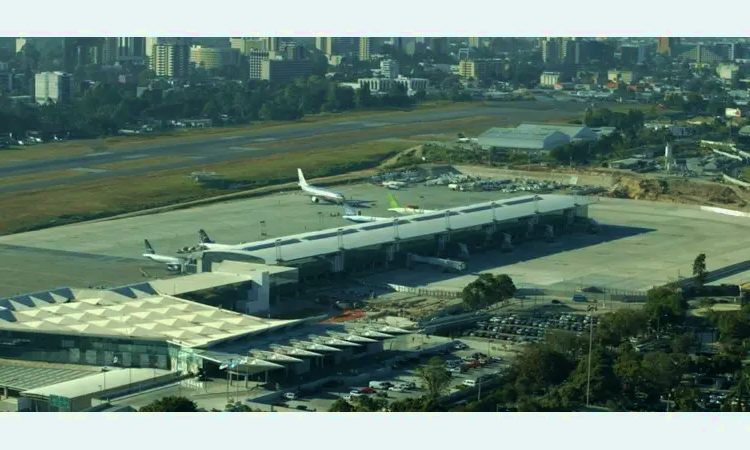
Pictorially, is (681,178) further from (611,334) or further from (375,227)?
(611,334)

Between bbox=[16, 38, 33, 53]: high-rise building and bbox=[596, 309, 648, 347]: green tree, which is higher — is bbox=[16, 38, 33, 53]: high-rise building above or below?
above

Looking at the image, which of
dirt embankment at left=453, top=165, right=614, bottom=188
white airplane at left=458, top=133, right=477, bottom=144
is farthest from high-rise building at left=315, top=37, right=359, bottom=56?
dirt embankment at left=453, top=165, right=614, bottom=188

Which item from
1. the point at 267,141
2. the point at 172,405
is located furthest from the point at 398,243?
the point at 267,141

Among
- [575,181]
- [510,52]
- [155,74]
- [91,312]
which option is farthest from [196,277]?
[510,52]

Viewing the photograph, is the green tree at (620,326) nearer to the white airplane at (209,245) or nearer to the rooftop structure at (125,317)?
the rooftop structure at (125,317)

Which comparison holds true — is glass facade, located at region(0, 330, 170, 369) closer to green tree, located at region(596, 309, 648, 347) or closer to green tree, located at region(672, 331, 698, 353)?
green tree, located at region(596, 309, 648, 347)

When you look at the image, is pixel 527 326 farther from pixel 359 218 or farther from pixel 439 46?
pixel 439 46

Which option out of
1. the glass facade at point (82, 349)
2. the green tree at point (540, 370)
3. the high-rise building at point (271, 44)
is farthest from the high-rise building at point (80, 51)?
the green tree at point (540, 370)
